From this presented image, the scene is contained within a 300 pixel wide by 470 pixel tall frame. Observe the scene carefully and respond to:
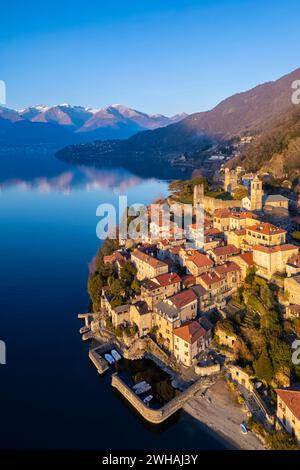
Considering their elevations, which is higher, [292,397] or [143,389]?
[292,397]

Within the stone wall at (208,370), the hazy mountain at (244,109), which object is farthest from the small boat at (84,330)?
the hazy mountain at (244,109)

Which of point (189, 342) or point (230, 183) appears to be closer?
point (189, 342)

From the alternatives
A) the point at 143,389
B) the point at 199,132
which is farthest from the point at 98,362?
the point at 199,132

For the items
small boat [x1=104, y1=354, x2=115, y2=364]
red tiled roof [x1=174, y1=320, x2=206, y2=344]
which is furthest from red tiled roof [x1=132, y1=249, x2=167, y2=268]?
small boat [x1=104, y1=354, x2=115, y2=364]

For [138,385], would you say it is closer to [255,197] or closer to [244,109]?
[255,197]

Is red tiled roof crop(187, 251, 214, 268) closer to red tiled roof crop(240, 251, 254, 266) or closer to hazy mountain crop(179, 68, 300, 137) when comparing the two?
red tiled roof crop(240, 251, 254, 266)
